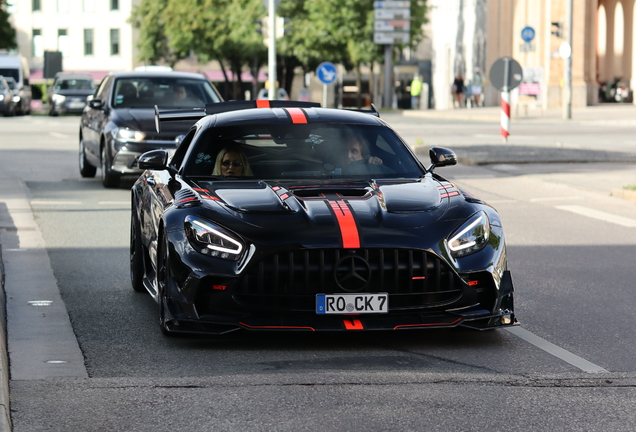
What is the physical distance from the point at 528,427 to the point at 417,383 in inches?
32.7

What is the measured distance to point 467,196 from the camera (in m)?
7.12

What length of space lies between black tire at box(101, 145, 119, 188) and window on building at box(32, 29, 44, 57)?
8751 centimetres

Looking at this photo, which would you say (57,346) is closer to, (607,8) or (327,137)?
(327,137)

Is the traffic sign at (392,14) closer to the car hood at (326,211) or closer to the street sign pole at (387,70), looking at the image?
the street sign pole at (387,70)

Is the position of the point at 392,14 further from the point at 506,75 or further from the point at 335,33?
the point at 506,75

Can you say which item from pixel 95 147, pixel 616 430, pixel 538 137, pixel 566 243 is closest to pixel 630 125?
pixel 538 137

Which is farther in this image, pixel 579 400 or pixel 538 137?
pixel 538 137

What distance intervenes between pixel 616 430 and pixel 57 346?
3.06 meters

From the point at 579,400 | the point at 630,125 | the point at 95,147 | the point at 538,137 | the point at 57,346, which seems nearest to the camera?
the point at 579,400

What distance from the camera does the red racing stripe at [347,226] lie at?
6305 millimetres

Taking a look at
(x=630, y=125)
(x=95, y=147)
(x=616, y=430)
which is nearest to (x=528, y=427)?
(x=616, y=430)

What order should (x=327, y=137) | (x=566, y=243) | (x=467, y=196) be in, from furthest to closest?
(x=566, y=243)
(x=327, y=137)
(x=467, y=196)

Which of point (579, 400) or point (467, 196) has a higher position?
point (467, 196)

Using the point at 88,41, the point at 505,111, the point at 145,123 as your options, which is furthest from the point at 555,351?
the point at 88,41
